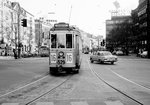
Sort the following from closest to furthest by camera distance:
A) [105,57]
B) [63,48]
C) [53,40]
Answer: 1. [63,48]
2. [53,40]
3. [105,57]

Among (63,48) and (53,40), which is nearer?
(63,48)

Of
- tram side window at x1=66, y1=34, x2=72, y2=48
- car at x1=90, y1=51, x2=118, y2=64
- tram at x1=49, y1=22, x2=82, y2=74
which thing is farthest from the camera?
car at x1=90, y1=51, x2=118, y2=64

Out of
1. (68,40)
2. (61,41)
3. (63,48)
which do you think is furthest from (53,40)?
(68,40)

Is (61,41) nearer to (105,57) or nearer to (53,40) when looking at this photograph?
(53,40)

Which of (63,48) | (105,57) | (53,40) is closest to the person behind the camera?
(63,48)

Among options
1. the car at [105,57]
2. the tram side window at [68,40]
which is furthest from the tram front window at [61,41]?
the car at [105,57]

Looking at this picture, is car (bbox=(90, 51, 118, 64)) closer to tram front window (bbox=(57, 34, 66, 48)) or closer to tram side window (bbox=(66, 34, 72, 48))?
tram side window (bbox=(66, 34, 72, 48))

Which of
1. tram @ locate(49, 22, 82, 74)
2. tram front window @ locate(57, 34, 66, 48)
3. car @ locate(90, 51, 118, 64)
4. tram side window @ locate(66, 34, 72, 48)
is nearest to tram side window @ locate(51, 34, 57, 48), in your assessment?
tram @ locate(49, 22, 82, 74)

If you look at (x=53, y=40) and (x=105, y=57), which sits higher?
(x=53, y=40)

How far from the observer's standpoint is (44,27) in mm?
130375

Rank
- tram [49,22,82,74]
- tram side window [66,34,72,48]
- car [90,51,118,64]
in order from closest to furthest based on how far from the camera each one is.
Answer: tram [49,22,82,74]
tram side window [66,34,72,48]
car [90,51,118,64]

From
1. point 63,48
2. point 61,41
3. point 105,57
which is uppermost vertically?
point 61,41

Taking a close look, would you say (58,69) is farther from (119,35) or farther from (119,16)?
(119,16)

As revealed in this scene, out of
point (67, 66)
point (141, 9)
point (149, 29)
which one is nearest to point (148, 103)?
point (67, 66)
